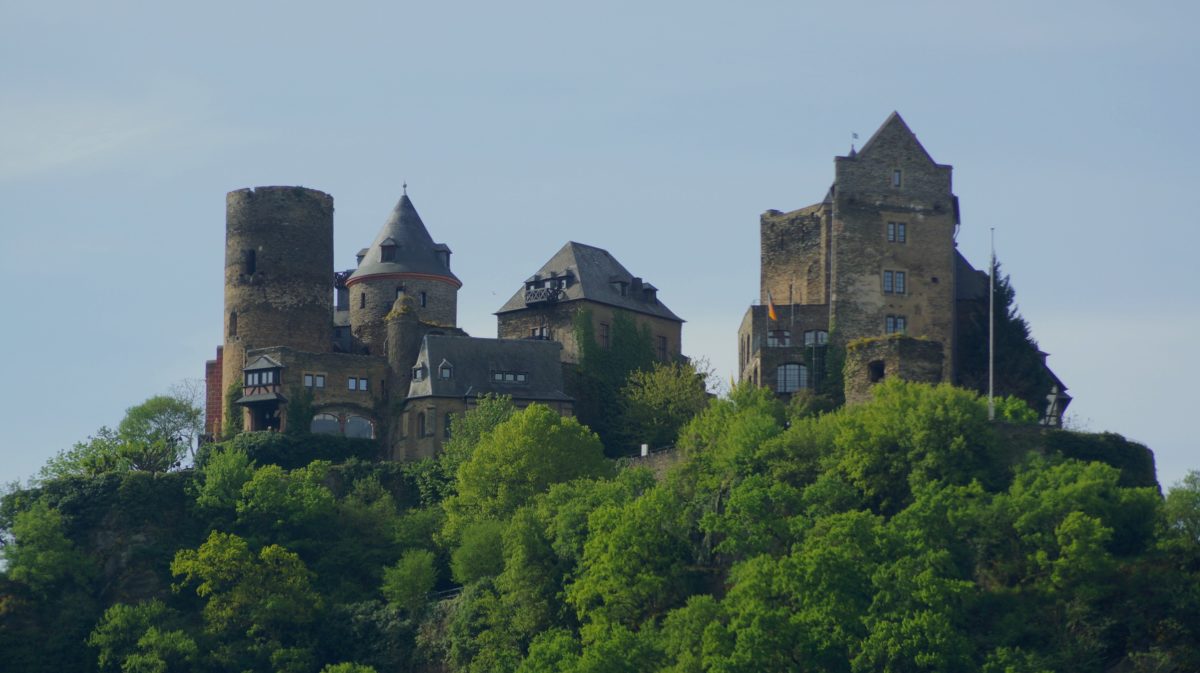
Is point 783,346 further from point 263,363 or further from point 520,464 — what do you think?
point 263,363

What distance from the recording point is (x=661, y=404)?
105062 millimetres

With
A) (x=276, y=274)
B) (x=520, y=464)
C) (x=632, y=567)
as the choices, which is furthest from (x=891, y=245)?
(x=276, y=274)

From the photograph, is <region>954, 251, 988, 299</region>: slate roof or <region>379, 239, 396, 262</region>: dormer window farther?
<region>379, 239, 396, 262</region>: dormer window

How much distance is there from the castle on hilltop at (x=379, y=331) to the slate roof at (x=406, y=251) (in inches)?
3.0

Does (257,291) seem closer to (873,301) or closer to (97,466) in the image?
(97,466)

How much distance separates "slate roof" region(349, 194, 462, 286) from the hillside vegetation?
459 inches

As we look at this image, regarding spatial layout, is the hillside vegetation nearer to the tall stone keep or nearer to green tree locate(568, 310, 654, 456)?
the tall stone keep

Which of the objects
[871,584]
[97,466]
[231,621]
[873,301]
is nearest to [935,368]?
[873,301]

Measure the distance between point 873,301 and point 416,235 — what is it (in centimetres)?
2572

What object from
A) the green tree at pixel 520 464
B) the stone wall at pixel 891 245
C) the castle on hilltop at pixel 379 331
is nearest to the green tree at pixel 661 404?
the castle on hilltop at pixel 379 331

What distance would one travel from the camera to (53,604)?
315ft

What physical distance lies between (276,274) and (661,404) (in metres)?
16.1

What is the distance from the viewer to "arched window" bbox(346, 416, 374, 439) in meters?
106

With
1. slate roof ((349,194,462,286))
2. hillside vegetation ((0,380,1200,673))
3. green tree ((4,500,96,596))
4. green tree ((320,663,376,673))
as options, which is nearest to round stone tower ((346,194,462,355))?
slate roof ((349,194,462,286))
